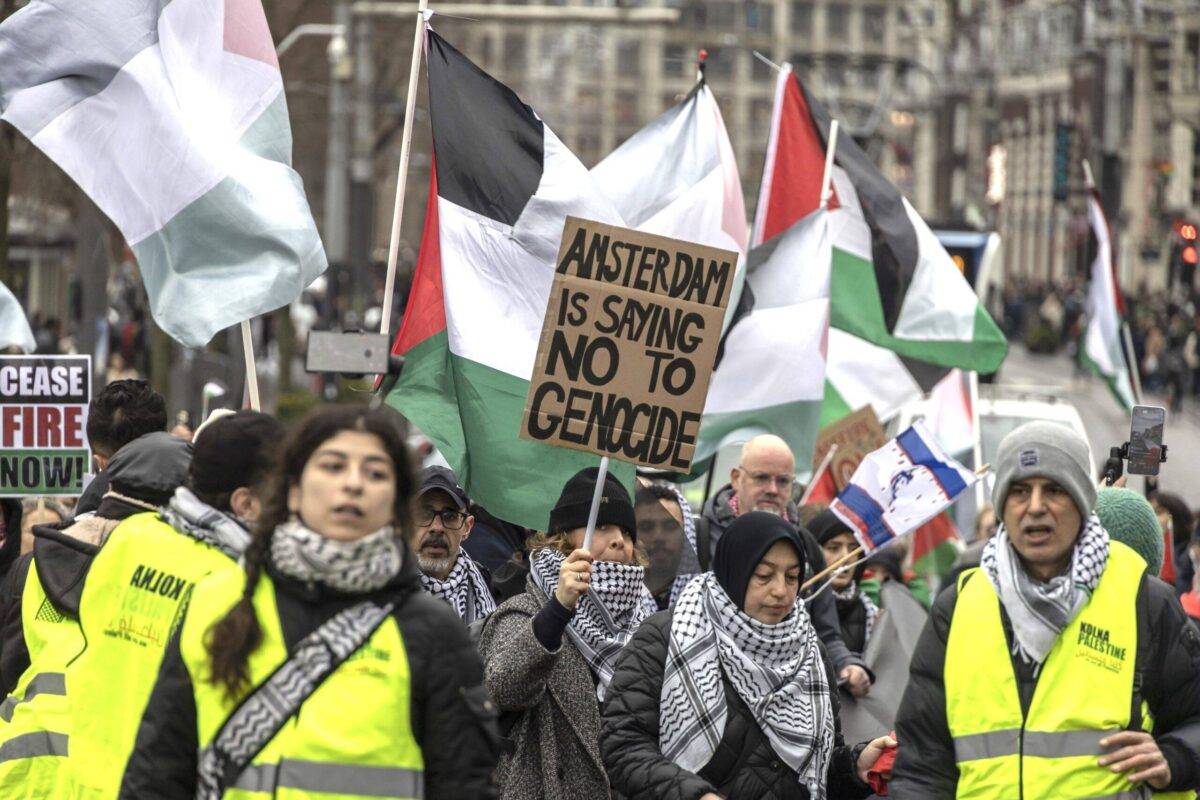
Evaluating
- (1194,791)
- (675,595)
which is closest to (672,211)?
(675,595)

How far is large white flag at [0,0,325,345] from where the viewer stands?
7652mm

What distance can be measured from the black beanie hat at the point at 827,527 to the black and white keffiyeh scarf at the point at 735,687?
2.42 m

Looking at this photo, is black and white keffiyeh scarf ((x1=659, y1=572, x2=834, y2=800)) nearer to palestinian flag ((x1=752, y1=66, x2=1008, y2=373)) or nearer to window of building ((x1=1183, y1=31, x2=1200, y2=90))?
palestinian flag ((x1=752, y1=66, x2=1008, y2=373))

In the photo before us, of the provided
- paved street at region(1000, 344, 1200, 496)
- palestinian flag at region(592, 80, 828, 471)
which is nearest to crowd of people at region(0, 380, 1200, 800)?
palestinian flag at region(592, 80, 828, 471)

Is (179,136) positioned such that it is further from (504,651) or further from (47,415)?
(504,651)

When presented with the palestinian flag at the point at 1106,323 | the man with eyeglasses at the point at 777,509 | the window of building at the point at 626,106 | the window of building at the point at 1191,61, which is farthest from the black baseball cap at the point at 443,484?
the window of building at the point at 626,106

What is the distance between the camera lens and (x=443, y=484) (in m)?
6.83

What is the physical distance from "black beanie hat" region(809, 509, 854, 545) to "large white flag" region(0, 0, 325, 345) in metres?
2.00

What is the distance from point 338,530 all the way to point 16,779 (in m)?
1.91

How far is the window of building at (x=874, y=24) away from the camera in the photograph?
135750 mm

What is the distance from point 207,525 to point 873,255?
23.7ft

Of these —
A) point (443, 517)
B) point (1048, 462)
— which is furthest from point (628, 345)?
point (1048, 462)

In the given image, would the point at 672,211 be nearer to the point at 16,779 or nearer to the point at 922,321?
the point at 922,321

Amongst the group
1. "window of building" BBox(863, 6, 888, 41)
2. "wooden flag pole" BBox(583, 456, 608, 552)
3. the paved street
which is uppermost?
"window of building" BBox(863, 6, 888, 41)
